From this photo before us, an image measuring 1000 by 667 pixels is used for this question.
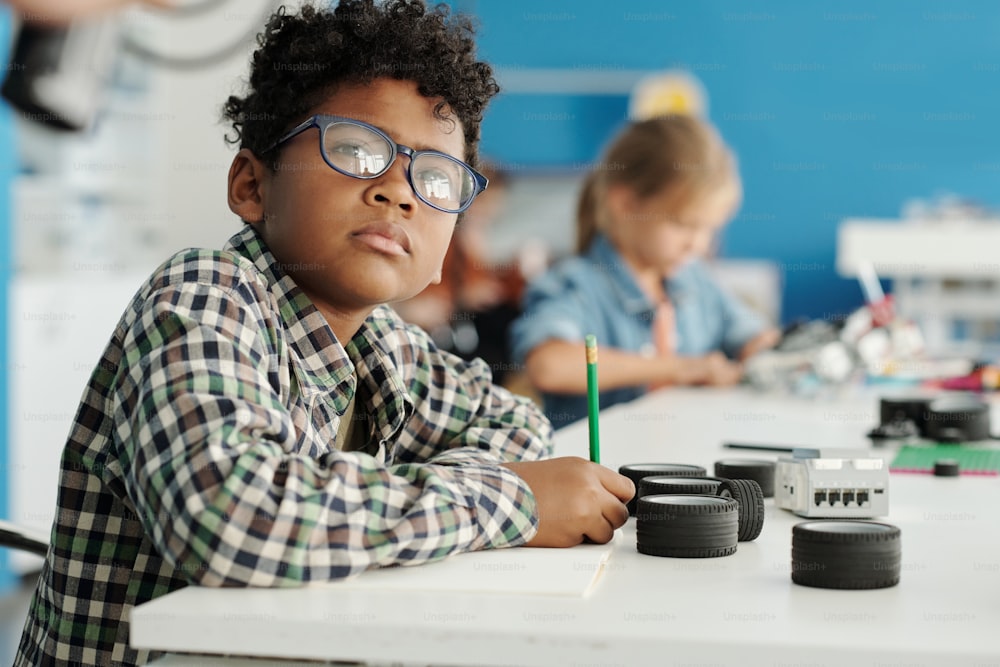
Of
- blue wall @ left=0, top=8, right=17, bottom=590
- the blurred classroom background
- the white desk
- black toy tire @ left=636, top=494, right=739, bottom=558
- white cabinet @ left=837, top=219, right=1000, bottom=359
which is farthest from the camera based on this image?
the blurred classroom background

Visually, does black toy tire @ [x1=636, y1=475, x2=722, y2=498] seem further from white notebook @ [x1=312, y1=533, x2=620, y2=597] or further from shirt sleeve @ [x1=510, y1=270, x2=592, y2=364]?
shirt sleeve @ [x1=510, y1=270, x2=592, y2=364]

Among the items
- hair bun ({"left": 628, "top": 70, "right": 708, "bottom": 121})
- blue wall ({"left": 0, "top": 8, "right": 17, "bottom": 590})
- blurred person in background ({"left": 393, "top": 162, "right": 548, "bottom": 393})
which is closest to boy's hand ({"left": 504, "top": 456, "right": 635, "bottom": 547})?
blue wall ({"left": 0, "top": 8, "right": 17, "bottom": 590})

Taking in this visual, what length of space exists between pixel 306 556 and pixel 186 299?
24cm

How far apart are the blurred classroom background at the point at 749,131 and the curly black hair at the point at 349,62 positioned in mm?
3526

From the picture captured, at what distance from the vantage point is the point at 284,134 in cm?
111

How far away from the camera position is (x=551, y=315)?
2699 mm

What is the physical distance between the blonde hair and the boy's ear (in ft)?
5.56

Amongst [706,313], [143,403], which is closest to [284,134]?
[143,403]

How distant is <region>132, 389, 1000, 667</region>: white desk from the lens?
67 centimetres

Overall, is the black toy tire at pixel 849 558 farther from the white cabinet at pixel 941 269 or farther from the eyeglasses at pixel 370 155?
the white cabinet at pixel 941 269

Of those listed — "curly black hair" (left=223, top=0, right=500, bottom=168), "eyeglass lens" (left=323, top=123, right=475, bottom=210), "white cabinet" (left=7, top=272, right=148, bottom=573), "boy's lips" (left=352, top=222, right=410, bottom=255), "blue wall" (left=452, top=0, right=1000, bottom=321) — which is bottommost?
"white cabinet" (left=7, top=272, right=148, bottom=573)

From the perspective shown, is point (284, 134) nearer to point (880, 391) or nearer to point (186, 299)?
point (186, 299)

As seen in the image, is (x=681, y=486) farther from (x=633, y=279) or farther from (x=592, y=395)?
(x=633, y=279)

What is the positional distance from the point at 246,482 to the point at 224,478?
0.02m
